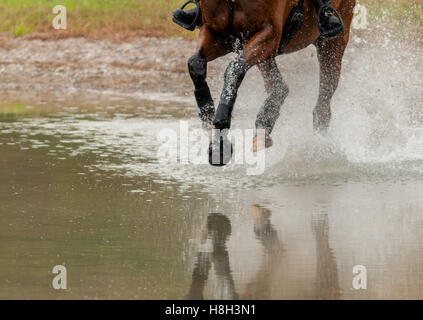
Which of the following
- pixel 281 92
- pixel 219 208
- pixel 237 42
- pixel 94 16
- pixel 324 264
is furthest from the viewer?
pixel 94 16

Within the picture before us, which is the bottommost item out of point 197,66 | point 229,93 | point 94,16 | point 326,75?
point 229,93

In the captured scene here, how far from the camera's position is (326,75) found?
11.5m

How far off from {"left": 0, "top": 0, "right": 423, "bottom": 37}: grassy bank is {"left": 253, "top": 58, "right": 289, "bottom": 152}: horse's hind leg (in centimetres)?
993

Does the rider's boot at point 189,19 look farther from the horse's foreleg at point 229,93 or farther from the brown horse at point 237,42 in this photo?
the horse's foreleg at point 229,93

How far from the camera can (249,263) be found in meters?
6.31

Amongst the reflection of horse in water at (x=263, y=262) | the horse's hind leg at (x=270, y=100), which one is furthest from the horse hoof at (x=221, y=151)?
the reflection of horse in water at (x=263, y=262)

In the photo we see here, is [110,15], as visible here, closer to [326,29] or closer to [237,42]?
[326,29]

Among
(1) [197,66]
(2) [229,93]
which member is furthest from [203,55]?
(2) [229,93]

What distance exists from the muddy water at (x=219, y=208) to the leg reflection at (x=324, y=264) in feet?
0.04

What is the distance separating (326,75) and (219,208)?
3.86 meters

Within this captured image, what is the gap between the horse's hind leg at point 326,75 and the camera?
11.2 meters

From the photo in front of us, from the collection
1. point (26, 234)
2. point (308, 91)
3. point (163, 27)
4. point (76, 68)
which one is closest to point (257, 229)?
point (26, 234)
